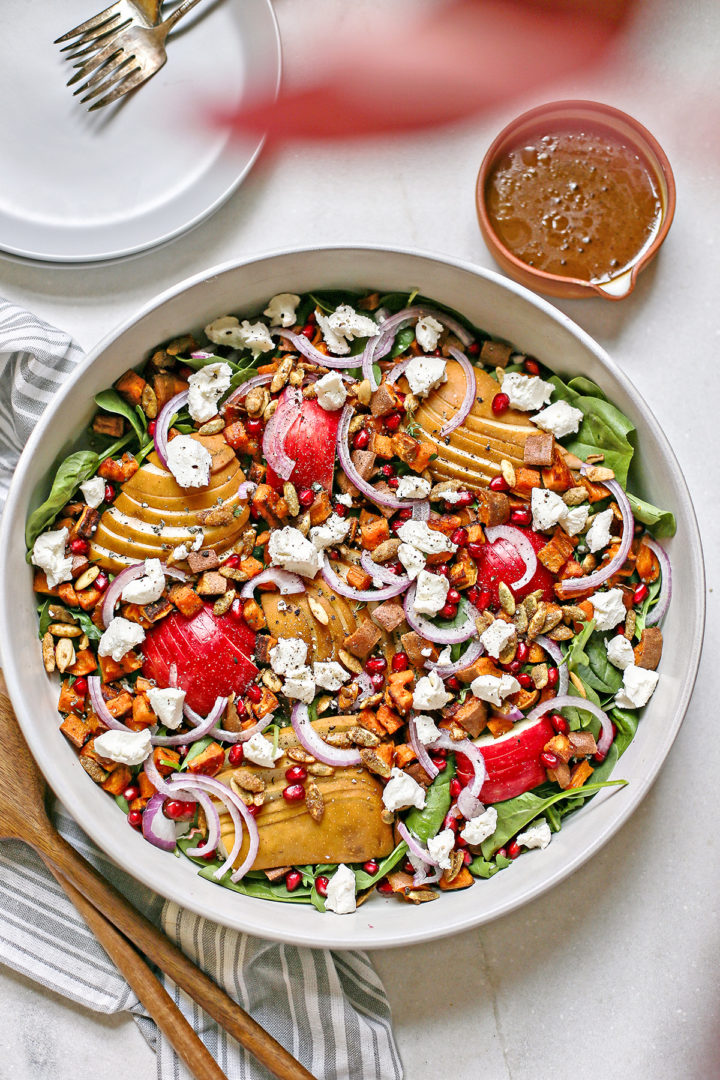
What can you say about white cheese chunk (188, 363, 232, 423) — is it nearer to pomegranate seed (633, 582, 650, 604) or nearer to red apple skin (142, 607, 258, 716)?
red apple skin (142, 607, 258, 716)

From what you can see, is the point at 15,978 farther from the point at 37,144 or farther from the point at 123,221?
the point at 37,144

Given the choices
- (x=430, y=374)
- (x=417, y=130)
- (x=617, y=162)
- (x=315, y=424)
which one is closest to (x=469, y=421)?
(x=430, y=374)

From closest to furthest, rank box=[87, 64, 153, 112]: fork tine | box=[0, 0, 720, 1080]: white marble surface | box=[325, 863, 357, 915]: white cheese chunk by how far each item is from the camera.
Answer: box=[325, 863, 357, 915]: white cheese chunk → box=[87, 64, 153, 112]: fork tine → box=[0, 0, 720, 1080]: white marble surface

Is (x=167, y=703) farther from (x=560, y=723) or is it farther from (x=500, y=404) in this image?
(x=500, y=404)

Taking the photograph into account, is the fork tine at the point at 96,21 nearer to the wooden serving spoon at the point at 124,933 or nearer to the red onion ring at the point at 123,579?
the red onion ring at the point at 123,579

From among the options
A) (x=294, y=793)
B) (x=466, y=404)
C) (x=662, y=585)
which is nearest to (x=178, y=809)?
(x=294, y=793)

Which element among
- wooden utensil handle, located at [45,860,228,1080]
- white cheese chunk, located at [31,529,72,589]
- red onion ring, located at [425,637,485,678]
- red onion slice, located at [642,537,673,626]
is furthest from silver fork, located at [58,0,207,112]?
wooden utensil handle, located at [45,860,228,1080]
